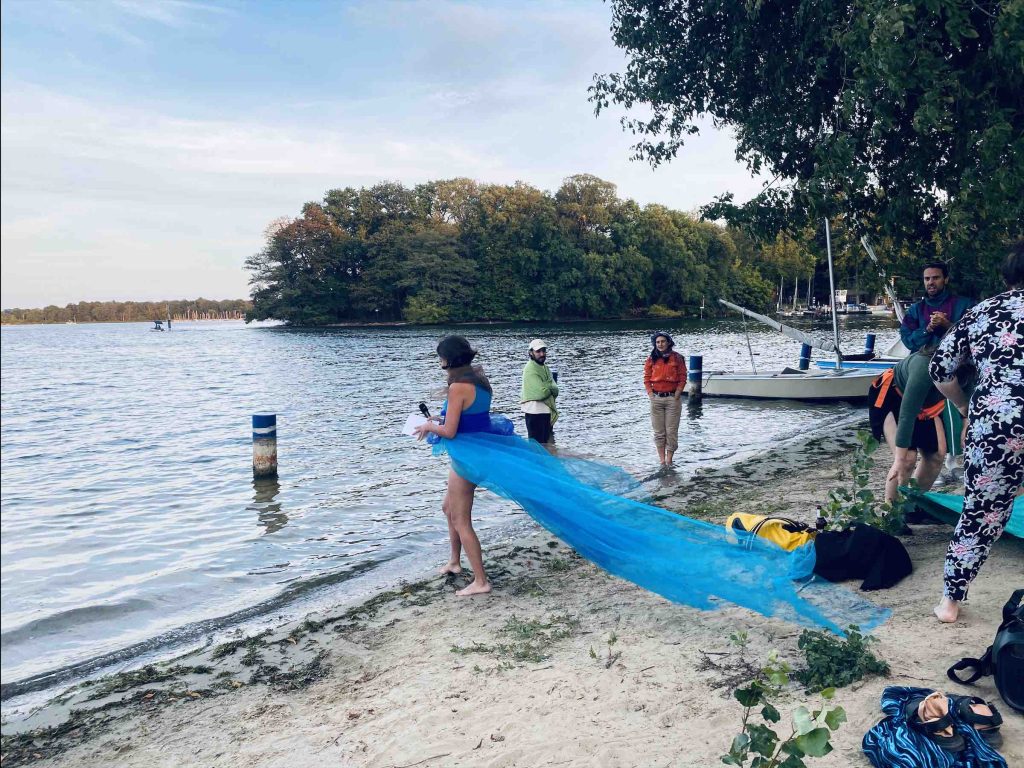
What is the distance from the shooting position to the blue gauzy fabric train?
16.8 feet

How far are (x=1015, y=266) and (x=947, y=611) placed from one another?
2.09 metres

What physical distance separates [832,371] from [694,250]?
282 feet

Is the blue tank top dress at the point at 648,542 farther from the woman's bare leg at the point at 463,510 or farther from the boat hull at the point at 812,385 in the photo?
the boat hull at the point at 812,385

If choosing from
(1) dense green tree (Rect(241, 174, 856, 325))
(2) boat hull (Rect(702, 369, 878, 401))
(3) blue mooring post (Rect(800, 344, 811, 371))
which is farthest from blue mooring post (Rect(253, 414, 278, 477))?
(1) dense green tree (Rect(241, 174, 856, 325))

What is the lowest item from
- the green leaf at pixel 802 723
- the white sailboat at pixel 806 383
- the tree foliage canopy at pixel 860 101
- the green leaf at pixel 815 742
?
the white sailboat at pixel 806 383

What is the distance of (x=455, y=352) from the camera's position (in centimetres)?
616

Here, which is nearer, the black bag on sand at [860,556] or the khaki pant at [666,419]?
the black bag on sand at [860,556]

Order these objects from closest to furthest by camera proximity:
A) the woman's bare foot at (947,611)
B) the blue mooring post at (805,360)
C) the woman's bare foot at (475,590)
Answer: the woman's bare foot at (947,611), the woman's bare foot at (475,590), the blue mooring post at (805,360)

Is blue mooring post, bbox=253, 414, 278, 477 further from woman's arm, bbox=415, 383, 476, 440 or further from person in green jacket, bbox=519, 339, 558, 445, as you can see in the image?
woman's arm, bbox=415, 383, 476, 440

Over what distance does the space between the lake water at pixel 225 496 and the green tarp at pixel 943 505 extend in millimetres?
3739

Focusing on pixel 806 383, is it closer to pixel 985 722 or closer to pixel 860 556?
pixel 860 556

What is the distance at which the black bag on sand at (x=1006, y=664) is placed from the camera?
144 inches

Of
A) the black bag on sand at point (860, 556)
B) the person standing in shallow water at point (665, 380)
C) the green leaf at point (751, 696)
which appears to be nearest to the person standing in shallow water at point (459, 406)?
the black bag on sand at point (860, 556)

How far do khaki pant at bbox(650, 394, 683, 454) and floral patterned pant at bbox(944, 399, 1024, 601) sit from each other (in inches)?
315
